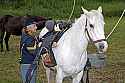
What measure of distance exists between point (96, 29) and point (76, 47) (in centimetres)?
55

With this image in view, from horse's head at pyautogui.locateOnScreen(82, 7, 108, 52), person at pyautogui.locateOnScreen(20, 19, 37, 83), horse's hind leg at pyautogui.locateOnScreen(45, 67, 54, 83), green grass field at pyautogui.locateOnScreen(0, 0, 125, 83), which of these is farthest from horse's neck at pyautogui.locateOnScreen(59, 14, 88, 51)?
green grass field at pyautogui.locateOnScreen(0, 0, 125, 83)

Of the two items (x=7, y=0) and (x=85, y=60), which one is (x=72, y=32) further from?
(x=7, y=0)

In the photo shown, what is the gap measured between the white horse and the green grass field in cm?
265

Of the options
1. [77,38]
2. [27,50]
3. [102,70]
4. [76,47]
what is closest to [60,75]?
[76,47]

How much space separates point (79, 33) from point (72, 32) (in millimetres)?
152

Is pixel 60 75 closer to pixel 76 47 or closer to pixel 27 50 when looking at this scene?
pixel 76 47

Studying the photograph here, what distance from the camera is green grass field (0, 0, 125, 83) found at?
376 inches

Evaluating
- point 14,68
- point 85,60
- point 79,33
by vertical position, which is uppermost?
point 79,33

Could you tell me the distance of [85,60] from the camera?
614 cm

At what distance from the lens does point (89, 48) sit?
14.8 metres

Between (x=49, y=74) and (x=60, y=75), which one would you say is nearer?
(x=60, y=75)

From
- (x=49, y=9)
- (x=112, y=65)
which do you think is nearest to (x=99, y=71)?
(x=112, y=65)

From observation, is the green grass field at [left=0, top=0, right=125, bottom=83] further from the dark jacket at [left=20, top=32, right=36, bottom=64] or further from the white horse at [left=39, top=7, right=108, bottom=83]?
the white horse at [left=39, top=7, right=108, bottom=83]

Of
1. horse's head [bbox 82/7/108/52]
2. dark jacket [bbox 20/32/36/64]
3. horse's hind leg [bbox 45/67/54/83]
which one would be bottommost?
horse's hind leg [bbox 45/67/54/83]
